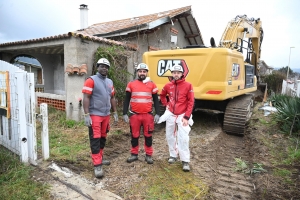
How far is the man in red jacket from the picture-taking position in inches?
140

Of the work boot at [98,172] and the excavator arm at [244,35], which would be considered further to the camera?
the excavator arm at [244,35]

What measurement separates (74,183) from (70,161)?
78cm

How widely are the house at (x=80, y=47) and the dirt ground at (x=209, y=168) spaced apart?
2.11m

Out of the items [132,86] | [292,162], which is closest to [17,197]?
[132,86]

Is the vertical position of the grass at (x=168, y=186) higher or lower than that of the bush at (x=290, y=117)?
lower

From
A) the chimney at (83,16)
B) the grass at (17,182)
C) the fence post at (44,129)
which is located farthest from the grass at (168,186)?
the chimney at (83,16)

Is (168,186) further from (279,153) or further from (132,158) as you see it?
(279,153)

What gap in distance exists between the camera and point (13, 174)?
302 centimetres

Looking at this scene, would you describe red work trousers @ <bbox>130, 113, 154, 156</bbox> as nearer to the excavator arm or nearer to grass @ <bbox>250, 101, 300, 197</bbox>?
grass @ <bbox>250, 101, 300, 197</bbox>

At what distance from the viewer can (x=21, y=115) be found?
3.32 meters

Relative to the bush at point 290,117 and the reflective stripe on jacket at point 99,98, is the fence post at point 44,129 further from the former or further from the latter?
the bush at point 290,117

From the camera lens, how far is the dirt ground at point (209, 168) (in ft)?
9.78

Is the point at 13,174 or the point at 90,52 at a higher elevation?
the point at 90,52

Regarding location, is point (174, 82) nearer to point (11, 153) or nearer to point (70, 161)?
point (70, 161)
